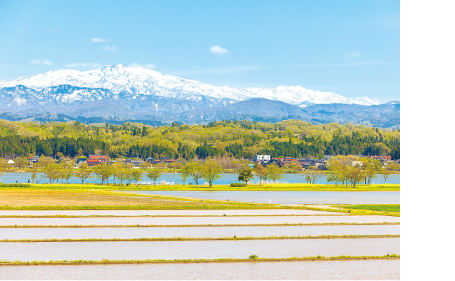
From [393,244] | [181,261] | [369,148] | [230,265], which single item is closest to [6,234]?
[181,261]

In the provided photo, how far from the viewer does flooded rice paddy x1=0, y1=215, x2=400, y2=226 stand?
68.5 feet

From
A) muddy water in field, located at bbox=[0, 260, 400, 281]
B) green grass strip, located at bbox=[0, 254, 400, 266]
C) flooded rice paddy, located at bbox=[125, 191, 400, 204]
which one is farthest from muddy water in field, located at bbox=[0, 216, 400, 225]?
flooded rice paddy, located at bbox=[125, 191, 400, 204]

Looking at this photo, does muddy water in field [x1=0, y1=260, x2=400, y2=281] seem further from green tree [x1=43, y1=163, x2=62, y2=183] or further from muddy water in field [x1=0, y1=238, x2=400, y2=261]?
green tree [x1=43, y1=163, x2=62, y2=183]

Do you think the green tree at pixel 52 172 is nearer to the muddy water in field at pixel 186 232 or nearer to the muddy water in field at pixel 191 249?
the muddy water in field at pixel 186 232

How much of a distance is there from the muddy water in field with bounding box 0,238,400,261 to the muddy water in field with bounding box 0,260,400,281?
1.02 metres

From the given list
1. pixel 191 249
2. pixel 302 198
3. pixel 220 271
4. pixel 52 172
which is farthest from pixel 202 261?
pixel 52 172

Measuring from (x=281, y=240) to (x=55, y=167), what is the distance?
56527 mm

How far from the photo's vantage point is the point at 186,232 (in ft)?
60.2

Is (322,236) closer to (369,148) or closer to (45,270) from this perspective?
(45,270)
